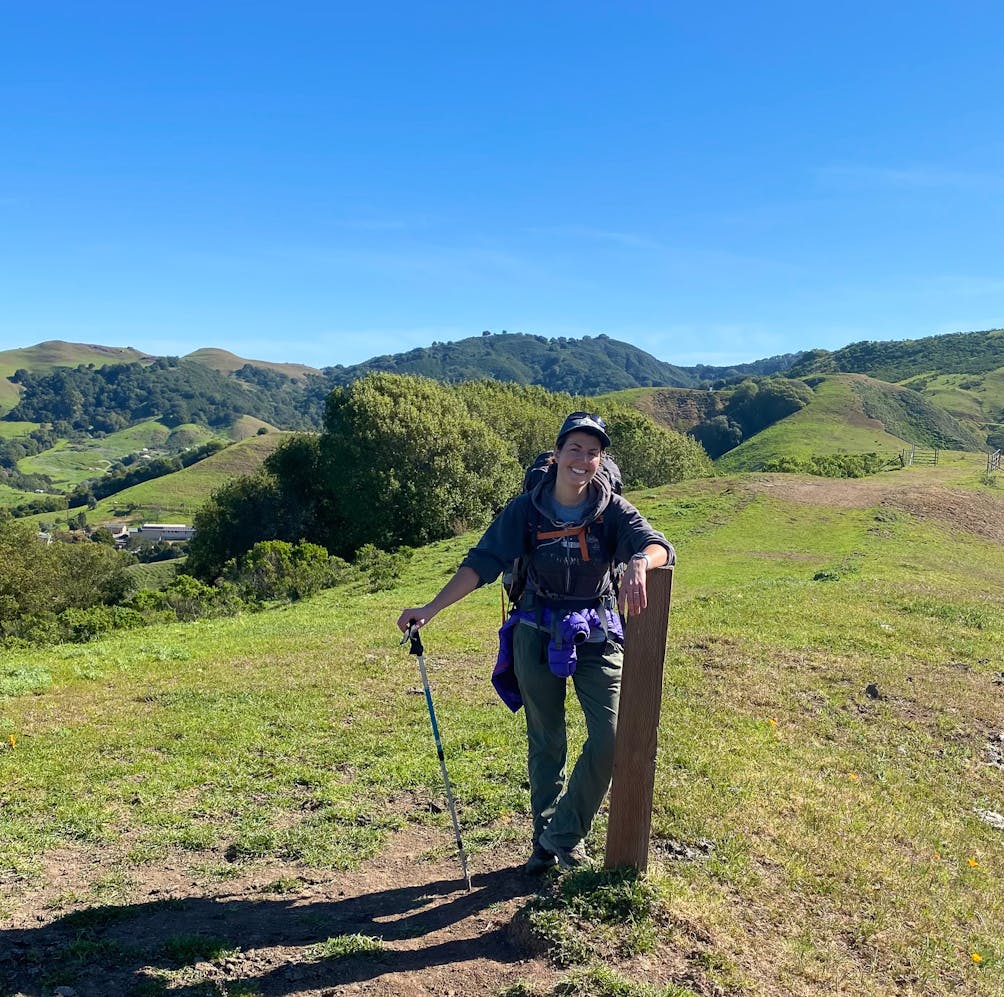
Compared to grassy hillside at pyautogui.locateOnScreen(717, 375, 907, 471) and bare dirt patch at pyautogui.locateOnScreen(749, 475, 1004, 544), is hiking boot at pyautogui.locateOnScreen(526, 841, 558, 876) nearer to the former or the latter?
bare dirt patch at pyautogui.locateOnScreen(749, 475, 1004, 544)

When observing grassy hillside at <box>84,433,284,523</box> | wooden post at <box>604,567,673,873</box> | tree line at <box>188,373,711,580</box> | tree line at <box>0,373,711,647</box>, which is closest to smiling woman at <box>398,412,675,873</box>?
wooden post at <box>604,567,673,873</box>

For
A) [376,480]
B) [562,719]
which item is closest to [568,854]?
[562,719]

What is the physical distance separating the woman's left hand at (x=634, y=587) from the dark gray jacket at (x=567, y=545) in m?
0.29

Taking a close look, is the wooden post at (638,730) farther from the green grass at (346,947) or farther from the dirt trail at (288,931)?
the green grass at (346,947)

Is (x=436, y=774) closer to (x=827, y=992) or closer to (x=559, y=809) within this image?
(x=559, y=809)

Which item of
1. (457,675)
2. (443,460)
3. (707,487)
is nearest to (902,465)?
(707,487)

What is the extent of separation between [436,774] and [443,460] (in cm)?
3267

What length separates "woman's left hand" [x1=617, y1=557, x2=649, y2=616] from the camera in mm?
4039

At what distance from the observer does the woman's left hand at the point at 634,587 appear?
404 centimetres

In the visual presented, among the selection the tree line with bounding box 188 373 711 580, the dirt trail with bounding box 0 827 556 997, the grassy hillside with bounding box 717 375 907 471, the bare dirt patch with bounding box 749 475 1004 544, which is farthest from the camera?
the grassy hillside with bounding box 717 375 907 471

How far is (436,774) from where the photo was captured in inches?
270

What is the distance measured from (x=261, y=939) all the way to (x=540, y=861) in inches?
68.8

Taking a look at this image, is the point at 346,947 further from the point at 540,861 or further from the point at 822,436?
the point at 822,436

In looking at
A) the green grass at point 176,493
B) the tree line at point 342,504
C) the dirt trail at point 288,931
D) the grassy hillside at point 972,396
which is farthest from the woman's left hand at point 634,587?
the green grass at point 176,493
